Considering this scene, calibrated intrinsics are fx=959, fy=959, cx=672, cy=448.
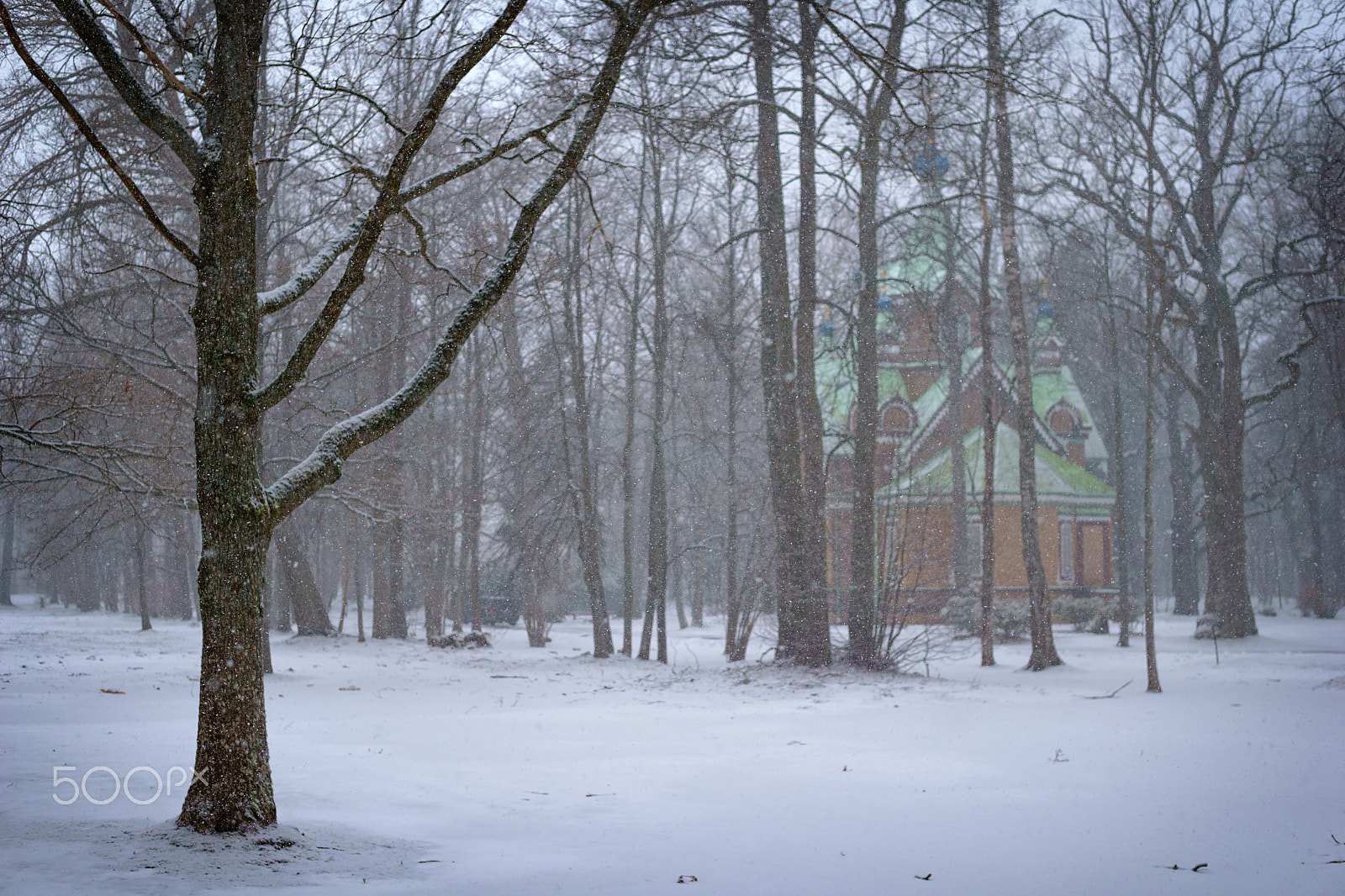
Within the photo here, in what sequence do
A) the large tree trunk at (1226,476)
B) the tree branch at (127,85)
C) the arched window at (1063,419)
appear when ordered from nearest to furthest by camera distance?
the tree branch at (127,85)
the large tree trunk at (1226,476)
the arched window at (1063,419)

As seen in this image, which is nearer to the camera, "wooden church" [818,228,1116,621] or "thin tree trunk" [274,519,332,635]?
"thin tree trunk" [274,519,332,635]

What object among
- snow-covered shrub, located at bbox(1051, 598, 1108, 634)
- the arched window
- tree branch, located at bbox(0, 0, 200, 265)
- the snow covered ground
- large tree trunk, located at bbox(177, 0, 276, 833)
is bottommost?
snow-covered shrub, located at bbox(1051, 598, 1108, 634)

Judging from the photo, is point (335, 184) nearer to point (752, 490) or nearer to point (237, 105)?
point (237, 105)

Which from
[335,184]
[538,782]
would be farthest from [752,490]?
[538,782]

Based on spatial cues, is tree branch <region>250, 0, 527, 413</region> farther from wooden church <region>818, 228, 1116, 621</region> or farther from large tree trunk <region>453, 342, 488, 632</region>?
wooden church <region>818, 228, 1116, 621</region>

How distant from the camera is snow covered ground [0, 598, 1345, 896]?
180 inches

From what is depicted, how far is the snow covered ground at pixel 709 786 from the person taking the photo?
180 inches

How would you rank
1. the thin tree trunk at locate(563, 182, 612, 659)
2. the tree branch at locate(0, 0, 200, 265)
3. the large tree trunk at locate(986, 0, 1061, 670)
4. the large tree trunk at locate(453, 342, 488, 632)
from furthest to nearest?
the large tree trunk at locate(453, 342, 488, 632) < the thin tree trunk at locate(563, 182, 612, 659) < the large tree trunk at locate(986, 0, 1061, 670) < the tree branch at locate(0, 0, 200, 265)

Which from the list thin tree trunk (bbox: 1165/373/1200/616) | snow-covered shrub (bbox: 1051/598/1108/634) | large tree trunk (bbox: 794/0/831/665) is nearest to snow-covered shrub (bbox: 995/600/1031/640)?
snow-covered shrub (bbox: 1051/598/1108/634)

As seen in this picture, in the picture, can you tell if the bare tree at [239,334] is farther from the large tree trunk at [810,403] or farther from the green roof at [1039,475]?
the green roof at [1039,475]

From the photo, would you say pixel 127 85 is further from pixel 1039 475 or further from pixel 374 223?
pixel 1039 475

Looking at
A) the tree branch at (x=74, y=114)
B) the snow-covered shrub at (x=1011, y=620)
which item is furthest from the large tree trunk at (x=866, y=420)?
the tree branch at (x=74, y=114)

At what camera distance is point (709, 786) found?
6887mm

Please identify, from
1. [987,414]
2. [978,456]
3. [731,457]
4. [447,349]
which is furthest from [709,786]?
[978,456]
